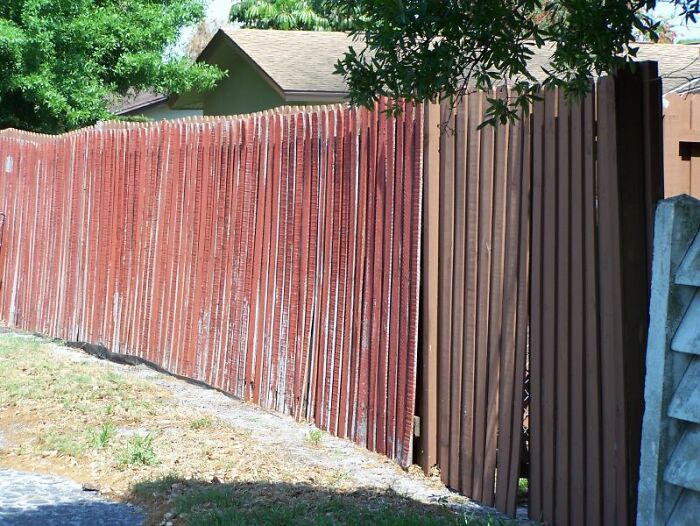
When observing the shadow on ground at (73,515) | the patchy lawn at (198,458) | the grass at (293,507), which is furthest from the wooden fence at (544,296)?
the shadow on ground at (73,515)

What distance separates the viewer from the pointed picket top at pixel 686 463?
2395 mm

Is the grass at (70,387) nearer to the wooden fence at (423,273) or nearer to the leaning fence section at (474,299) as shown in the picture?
the wooden fence at (423,273)

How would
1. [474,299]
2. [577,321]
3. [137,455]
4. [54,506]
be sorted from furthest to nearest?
1. [137,455]
2. [474,299]
3. [54,506]
4. [577,321]

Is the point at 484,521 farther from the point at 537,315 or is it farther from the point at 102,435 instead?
the point at 102,435

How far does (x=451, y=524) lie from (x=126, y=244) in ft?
20.4

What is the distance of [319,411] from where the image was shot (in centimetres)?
750

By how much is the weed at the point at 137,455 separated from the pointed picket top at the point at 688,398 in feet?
15.2

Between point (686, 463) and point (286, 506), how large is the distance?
3376 millimetres

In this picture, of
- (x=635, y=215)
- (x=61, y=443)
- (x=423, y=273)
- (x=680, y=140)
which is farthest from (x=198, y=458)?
(x=680, y=140)

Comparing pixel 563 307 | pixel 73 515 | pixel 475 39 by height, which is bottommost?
pixel 73 515

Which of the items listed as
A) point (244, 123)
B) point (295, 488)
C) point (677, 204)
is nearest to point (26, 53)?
point (244, 123)

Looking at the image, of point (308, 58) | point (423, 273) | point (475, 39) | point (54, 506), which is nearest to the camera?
point (475, 39)

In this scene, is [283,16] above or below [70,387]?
above

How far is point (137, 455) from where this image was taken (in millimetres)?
6566
